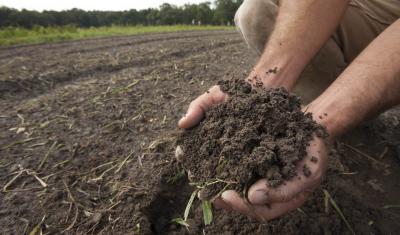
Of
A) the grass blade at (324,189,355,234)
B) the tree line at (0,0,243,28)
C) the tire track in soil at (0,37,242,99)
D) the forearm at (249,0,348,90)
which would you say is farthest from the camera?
the tree line at (0,0,243,28)

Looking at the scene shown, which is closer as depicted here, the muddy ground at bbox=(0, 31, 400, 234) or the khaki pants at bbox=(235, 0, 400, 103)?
the muddy ground at bbox=(0, 31, 400, 234)

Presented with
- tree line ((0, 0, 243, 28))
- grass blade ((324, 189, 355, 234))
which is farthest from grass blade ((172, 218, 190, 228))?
tree line ((0, 0, 243, 28))

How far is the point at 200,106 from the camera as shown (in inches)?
65.7

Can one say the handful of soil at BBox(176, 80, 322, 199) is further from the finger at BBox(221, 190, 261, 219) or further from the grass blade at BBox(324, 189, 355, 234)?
the grass blade at BBox(324, 189, 355, 234)

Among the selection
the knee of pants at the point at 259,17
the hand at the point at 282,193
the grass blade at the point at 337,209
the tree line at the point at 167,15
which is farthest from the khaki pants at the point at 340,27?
the tree line at the point at 167,15

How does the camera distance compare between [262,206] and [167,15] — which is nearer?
[262,206]

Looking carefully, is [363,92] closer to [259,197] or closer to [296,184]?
[296,184]

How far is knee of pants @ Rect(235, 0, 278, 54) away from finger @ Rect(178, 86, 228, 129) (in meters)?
0.77

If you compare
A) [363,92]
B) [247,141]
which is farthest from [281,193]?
[363,92]

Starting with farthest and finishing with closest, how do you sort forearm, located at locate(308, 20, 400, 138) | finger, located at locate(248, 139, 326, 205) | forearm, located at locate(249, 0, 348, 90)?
forearm, located at locate(249, 0, 348, 90), forearm, located at locate(308, 20, 400, 138), finger, located at locate(248, 139, 326, 205)

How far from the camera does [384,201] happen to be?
1.79 meters

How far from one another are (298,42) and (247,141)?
2.53ft

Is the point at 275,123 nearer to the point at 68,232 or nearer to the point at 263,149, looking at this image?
the point at 263,149

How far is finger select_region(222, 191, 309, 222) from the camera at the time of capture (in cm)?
124
